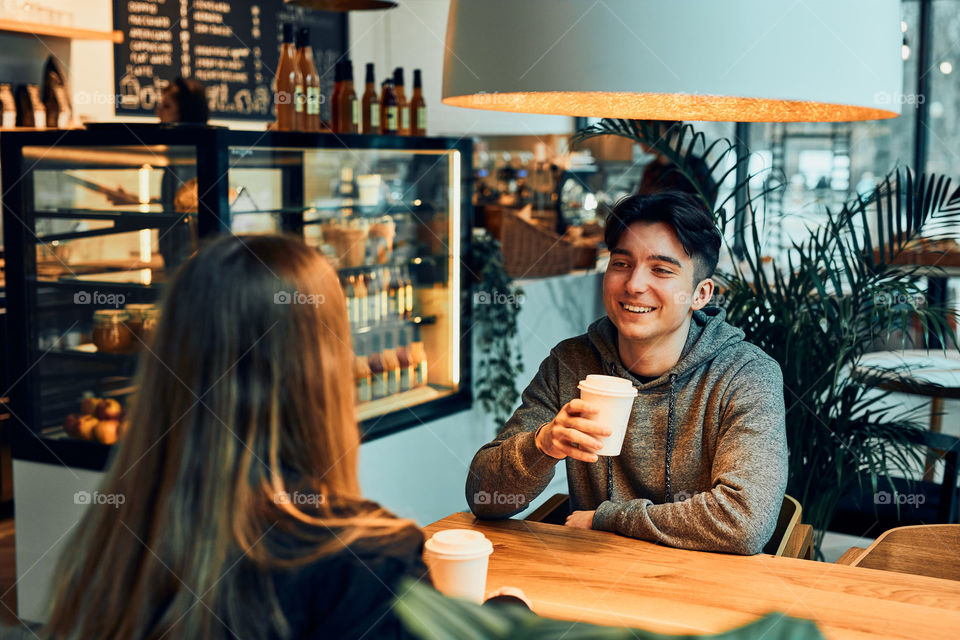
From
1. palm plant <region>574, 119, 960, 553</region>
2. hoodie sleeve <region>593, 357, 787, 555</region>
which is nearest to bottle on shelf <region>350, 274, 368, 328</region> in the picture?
palm plant <region>574, 119, 960, 553</region>

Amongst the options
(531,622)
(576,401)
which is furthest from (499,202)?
(531,622)

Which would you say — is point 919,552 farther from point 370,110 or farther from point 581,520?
point 370,110

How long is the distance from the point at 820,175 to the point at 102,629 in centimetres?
749

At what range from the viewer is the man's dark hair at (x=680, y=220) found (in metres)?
2.10

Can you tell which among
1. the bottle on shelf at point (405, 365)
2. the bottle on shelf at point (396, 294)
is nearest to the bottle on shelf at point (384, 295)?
the bottle on shelf at point (396, 294)

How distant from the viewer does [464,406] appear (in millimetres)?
4113

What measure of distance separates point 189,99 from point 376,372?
1.25 meters

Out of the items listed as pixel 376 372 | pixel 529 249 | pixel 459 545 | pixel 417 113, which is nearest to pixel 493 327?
pixel 529 249

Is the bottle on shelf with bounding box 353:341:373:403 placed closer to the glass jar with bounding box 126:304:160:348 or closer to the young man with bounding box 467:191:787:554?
the glass jar with bounding box 126:304:160:348

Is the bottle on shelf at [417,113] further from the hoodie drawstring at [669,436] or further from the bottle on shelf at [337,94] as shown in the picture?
the hoodie drawstring at [669,436]

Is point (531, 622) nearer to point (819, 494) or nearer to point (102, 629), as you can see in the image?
point (102, 629)

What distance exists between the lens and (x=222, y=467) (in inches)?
38.1

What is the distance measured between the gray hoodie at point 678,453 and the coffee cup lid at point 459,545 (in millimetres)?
570

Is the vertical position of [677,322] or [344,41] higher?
[344,41]
